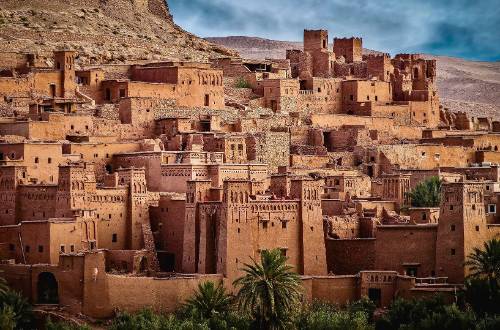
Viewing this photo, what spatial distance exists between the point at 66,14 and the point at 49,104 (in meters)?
13.4

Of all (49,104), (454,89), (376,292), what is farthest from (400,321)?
(454,89)

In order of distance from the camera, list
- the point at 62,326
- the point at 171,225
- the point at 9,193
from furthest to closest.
→ the point at 171,225
the point at 9,193
the point at 62,326

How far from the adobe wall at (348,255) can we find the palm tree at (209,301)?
Answer: 16.0ft

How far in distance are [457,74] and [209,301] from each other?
71684 mm

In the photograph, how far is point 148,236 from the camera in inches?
1967

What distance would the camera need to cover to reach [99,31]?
68.8 m

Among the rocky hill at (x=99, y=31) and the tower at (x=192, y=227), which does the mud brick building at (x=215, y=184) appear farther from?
the rocky hill at (x=99, y=31)

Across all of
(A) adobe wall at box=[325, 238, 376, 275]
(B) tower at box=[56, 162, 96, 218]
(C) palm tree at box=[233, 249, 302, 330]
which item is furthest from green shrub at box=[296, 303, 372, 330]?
(B) tower at box=[56, 162, 96, 218]

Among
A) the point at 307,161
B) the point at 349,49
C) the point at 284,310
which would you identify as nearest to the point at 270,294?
the point at 284,310

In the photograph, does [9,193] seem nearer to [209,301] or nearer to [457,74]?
[209,301]

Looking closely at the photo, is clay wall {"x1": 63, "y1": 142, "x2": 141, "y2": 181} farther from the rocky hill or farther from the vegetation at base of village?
the rocky hill

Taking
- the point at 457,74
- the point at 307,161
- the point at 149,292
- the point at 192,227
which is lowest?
the point at 149,292

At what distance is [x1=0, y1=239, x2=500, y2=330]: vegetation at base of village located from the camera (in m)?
45.1

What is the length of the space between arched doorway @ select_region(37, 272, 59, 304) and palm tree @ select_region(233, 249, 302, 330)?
517 cm
